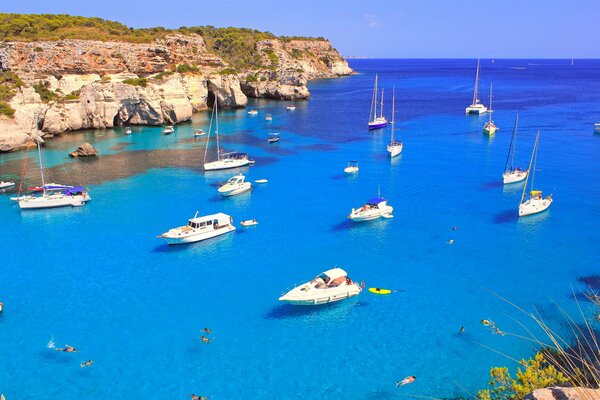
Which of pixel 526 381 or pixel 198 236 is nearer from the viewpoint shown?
pixel 526 381

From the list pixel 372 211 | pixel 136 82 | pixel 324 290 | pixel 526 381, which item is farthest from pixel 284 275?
pixel 136 82

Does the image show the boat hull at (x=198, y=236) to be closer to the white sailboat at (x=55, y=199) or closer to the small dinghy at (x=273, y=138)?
the white sailboat at (x=55, y=199)

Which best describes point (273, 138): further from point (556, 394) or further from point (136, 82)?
point (556, 394)

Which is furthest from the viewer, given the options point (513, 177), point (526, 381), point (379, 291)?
point (513, 177)

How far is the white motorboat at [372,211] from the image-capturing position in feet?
129

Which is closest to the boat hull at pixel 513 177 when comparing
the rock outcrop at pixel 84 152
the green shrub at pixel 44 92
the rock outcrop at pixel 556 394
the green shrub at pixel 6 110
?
the rock outcrop at pixel 556 394

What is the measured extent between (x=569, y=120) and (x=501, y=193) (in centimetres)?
5273

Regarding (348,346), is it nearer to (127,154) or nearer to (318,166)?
(318,166)

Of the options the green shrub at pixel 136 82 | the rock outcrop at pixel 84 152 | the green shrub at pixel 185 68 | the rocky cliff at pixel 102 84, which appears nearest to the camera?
the rock outcrop at pixel 84 152

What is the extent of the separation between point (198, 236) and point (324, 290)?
532 inches

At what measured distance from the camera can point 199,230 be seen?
36.2m

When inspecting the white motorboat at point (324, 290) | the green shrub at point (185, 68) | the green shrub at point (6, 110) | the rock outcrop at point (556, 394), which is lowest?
the white motorboat at point (324, 290)

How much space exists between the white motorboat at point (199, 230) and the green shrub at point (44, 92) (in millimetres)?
50811

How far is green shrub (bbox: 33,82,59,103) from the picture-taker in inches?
2862
